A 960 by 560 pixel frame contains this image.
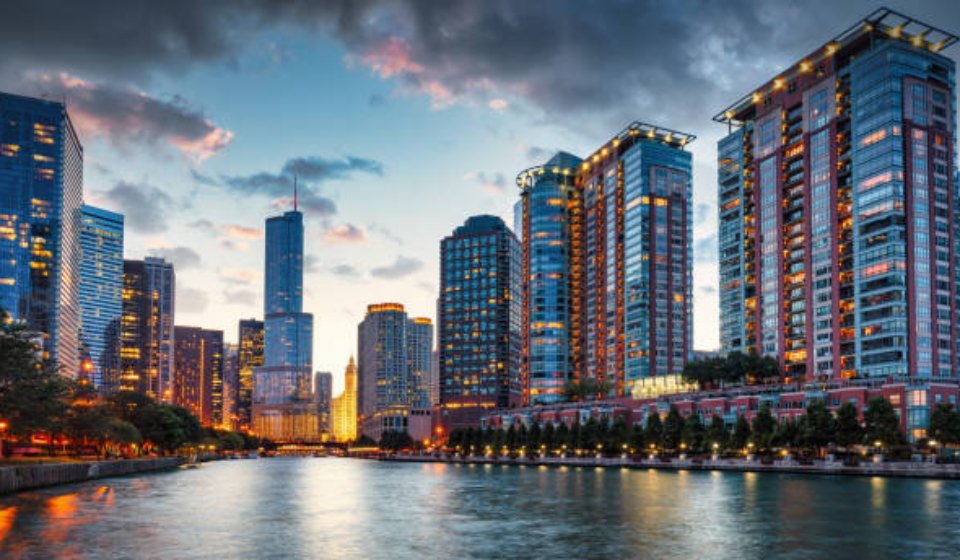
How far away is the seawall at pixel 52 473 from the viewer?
110000 mm

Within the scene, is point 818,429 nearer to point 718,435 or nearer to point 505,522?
point 718,435

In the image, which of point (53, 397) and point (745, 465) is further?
point (745, 465)

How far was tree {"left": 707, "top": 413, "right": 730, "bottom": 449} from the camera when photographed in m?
183

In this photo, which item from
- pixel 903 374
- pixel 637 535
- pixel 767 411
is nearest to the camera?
pixel 637 535

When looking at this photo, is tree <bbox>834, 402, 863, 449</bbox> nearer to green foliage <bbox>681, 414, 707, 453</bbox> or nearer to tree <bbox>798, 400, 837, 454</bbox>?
tree <bbox>798, 400, 837, 454</bbox>

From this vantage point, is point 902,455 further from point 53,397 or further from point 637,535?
point 53,397

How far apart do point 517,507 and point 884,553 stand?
134 ft

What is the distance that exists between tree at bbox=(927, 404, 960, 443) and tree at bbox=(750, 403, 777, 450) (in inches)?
1131

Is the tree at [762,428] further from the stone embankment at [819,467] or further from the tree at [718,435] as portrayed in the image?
the tree at [718,435]

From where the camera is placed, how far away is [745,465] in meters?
169

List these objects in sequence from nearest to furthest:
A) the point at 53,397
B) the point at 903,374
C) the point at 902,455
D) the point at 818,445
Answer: the point at 53,397 → the point at 902,455 → the point at 818,445 → the point at 903,374

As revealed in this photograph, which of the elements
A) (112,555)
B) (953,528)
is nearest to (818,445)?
(953,528)

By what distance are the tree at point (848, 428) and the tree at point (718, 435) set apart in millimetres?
24993

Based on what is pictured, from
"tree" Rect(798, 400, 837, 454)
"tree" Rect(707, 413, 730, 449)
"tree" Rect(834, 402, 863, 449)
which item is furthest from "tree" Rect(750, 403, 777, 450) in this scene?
"tree" Rect(834, 402, 863, 449)
